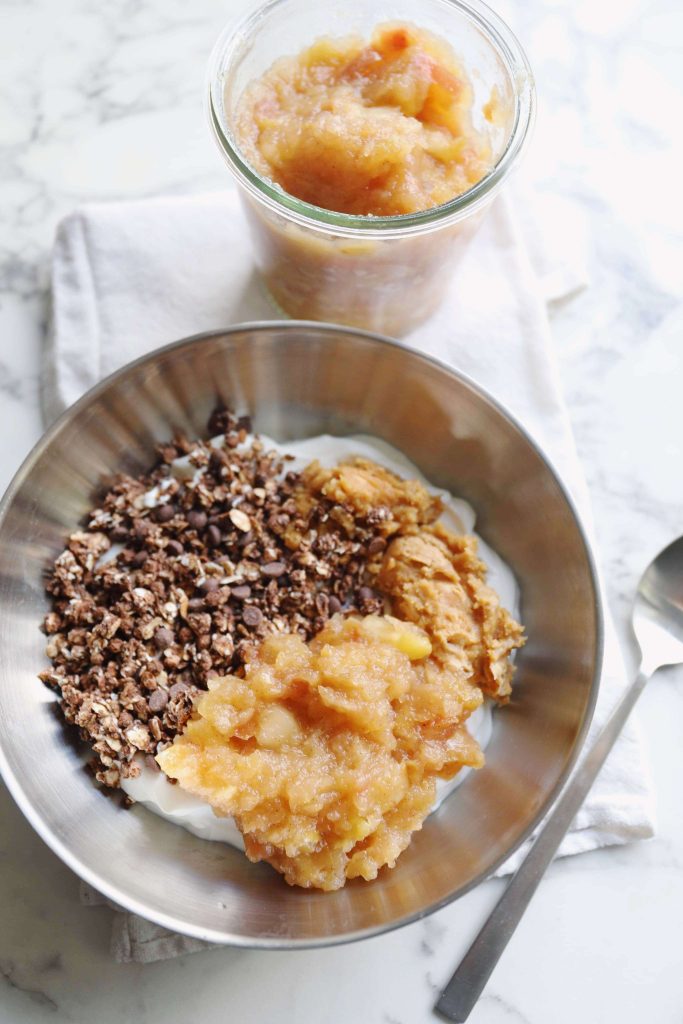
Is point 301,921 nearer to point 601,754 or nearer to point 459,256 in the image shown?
point 601,754

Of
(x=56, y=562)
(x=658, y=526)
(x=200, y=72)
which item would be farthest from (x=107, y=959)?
(x=200, y=72)

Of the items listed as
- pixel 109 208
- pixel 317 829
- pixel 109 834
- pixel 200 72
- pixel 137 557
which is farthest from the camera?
pixel 200 72

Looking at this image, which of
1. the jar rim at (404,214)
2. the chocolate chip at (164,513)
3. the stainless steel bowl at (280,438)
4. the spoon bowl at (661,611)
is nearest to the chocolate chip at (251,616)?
the chocolate chip at (164,513)

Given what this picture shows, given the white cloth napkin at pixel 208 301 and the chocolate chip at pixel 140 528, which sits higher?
the white cloth napkin at pixel 208 301

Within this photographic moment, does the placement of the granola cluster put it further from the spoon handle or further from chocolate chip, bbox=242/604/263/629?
the spoon handle

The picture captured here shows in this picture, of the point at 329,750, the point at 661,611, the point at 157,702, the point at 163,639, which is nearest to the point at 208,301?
the point at 163,639

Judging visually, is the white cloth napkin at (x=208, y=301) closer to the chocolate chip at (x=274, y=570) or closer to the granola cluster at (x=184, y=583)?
the granola cluster at (x=184, y=583)

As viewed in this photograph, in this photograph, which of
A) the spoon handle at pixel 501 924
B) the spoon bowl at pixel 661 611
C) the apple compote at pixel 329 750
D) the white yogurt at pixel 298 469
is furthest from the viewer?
the spoon bowl at pixel 661 611
